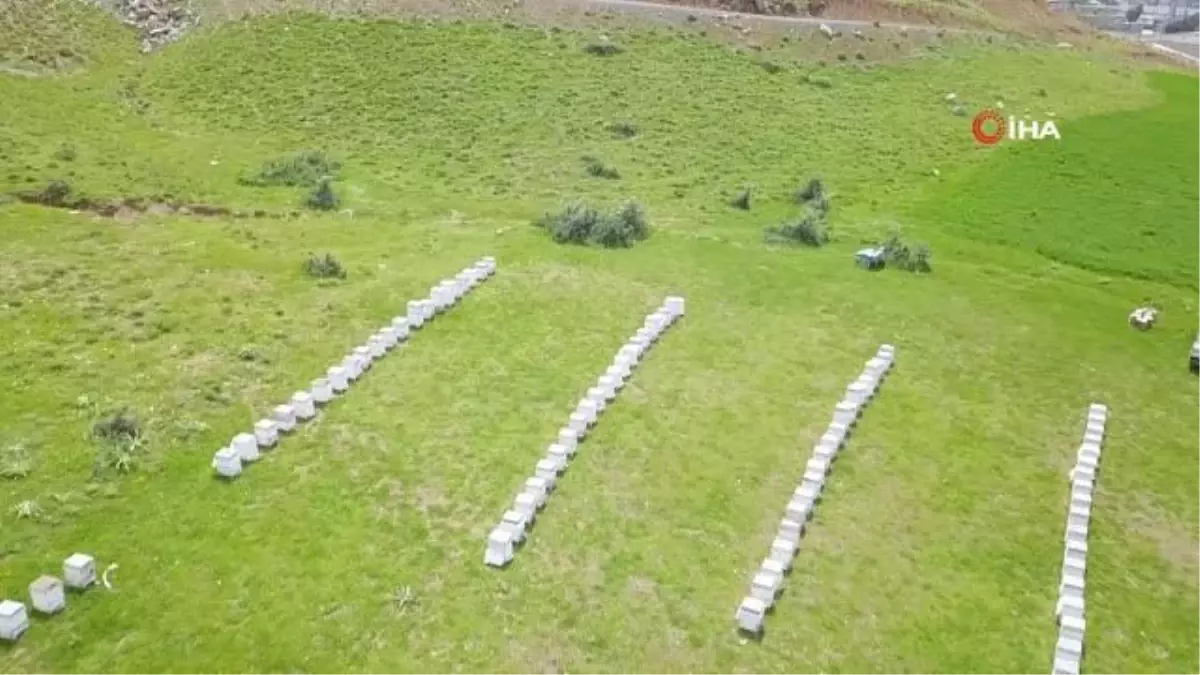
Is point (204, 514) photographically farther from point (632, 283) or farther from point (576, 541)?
point (632, 283)

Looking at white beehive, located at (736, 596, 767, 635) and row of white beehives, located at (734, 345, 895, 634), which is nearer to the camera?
white beehive, located at (736, 596, 767, 635)

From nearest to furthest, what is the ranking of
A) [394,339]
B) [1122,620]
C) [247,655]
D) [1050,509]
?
[247,655] → [1122,620] → [1050,509] → [394,339]

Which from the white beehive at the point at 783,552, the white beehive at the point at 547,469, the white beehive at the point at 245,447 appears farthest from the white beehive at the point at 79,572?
the white beehive at the point at 783,552

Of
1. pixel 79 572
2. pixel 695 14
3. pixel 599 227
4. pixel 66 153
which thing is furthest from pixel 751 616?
pixel 695 14

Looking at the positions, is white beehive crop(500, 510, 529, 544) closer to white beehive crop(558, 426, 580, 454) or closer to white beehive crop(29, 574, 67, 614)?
white beehive crop(558, 426, 580, 454)

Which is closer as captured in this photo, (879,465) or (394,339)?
(879,465)

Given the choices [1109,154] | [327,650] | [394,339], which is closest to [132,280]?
[394,339]

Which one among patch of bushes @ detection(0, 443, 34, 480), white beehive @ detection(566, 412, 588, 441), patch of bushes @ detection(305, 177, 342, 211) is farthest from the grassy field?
patch of bushes @ detection(305, 177, 342, 211)
